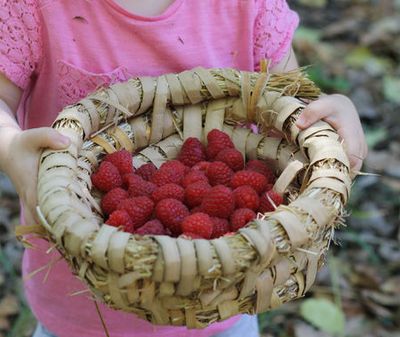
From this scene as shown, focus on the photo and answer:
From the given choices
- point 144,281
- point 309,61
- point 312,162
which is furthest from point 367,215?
point 144,281

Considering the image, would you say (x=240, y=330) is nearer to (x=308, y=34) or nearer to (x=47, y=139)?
(x=47, y=139)

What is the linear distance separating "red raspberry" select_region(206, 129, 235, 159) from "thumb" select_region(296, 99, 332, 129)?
0.09 meters

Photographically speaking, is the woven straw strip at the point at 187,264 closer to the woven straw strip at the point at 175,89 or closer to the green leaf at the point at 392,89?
the woven straw strip at the point at 175,89

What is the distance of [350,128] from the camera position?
879 mm

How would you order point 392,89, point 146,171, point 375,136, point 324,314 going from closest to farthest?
1. point 146,171
2. point 324,314
3. point 375,136
4. point 392,89

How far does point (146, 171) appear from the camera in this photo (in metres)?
0.87

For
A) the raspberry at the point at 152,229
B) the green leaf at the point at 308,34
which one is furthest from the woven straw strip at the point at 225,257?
the green leaf at the point at 308,34

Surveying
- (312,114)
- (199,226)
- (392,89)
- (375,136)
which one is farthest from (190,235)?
(392,89)

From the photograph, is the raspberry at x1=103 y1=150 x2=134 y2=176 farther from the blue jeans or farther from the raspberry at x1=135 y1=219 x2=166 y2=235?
the blue jeans

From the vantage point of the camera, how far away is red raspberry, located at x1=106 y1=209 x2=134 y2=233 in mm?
756

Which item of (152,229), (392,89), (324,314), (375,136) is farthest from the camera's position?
(392,89)

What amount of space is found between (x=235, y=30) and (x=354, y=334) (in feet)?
2.51

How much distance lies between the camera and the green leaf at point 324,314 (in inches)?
58.2

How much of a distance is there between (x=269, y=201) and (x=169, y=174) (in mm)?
120
